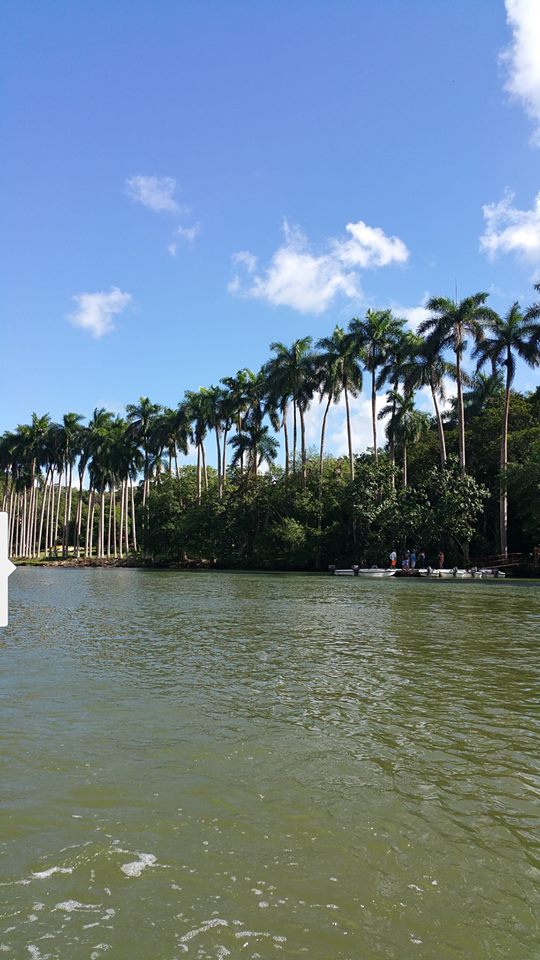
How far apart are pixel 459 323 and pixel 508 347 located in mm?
4705

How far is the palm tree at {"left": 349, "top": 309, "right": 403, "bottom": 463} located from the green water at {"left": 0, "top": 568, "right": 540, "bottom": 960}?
50664 millimetres

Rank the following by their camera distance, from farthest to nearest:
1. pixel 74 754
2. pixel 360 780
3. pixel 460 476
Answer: pixel 460 476, pixel 74 754, pixel 360 780

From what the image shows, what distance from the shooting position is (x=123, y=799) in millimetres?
5508

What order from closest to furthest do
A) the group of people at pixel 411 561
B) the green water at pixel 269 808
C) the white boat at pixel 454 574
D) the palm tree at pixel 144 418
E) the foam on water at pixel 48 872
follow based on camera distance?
the green water at pixel 269 808 < the foam on water at pixel 48 872 < the white boat at pixel 454 574 < the group of people at pixel 411 561 < the palm tree at pixel 144 418

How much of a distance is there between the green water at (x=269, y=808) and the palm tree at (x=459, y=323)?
151ft

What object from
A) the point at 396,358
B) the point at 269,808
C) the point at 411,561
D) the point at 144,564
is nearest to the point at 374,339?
the point at 396,358

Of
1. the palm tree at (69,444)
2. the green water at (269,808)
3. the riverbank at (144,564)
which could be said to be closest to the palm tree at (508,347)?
the riverbank at (144,564)

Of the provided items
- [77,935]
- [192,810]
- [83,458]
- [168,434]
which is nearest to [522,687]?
[192,810]

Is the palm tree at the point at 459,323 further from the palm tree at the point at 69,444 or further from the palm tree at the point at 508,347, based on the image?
the palm tree at the point at 69,444

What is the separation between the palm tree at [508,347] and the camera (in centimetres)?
5122

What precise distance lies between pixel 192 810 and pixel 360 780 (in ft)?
5.60

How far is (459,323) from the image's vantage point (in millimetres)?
54594

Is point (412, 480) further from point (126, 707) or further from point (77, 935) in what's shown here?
point (77, 935)

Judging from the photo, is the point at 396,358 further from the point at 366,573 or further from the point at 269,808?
the point at 269,808
